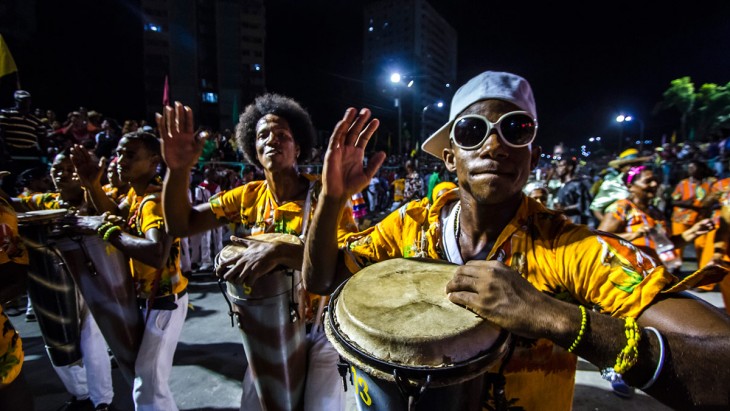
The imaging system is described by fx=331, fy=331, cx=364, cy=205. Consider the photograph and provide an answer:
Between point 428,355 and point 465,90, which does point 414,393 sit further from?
point 465,90

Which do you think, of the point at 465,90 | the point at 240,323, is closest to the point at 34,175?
the point at 240,323

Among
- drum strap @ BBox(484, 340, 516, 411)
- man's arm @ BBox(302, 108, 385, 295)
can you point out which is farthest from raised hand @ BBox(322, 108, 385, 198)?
drum strap @ BBox(484, 340, 516, 411)

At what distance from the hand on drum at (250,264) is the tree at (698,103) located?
49.7 m

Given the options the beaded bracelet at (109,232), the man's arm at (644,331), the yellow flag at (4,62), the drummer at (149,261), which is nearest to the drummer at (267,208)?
the drummer at (149,261)

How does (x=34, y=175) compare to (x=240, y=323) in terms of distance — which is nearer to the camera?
(x=240, y=323)

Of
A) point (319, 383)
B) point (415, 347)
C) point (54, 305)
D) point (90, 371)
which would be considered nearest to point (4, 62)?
point (54, 305)

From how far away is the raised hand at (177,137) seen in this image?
2.31 metres

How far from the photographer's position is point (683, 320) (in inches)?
38.9

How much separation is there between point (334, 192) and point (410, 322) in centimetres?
79

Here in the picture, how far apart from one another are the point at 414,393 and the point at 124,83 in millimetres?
36202

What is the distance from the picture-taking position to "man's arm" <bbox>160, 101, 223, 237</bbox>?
232 cm

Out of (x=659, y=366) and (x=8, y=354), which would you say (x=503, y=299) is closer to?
(x=659, y=366)

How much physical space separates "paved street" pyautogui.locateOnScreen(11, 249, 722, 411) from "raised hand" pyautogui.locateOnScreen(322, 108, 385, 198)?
9.02 ft

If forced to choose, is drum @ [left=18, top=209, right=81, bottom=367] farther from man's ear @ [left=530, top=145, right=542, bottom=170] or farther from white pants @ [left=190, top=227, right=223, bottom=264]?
white pants @ [left=190, top=227, right=223, bottom=264]
